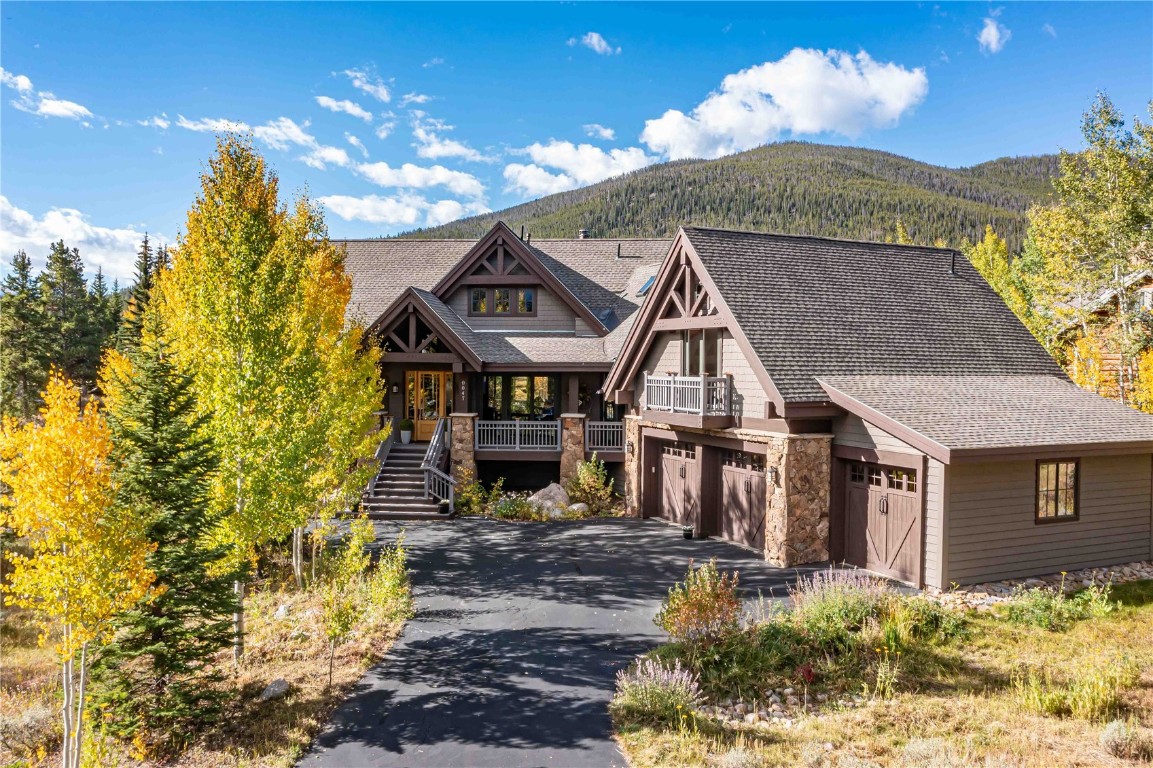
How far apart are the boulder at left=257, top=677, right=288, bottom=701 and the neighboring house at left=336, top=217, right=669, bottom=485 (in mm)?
11878

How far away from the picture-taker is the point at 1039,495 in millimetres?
12727

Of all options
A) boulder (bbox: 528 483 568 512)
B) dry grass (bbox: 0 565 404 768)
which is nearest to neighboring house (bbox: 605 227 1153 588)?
boulder (bbox: 528 483 568 512)

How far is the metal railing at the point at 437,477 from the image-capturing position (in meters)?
19.5

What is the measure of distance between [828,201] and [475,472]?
78.0 m

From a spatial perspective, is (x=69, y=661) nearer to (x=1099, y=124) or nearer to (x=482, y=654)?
(x=482, y=654)

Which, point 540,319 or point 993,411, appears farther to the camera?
point 540,319

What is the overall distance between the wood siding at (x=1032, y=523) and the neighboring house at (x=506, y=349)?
36.3 feet

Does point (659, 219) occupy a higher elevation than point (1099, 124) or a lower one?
higher

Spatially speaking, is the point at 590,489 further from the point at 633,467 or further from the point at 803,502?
the point at 803,502

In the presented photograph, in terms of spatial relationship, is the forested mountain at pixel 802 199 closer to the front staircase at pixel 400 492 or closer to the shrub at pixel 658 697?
the front staircase at pixel 400 492

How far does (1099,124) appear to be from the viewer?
1997 centimetres

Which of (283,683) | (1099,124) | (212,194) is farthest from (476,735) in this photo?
(1099,124)

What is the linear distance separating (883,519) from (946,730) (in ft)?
19.2

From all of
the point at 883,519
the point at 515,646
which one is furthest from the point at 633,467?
the point at 515,646
